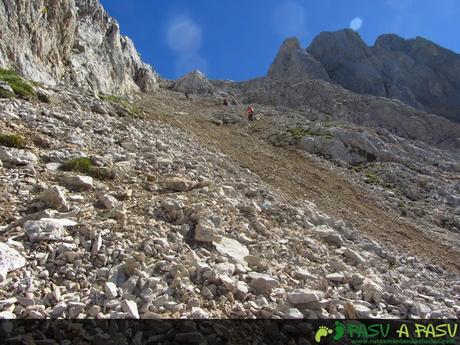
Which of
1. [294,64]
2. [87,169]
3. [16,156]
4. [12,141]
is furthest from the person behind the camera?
[294,64]

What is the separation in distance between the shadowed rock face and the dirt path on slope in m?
89.9

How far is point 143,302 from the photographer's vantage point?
695 centimetres

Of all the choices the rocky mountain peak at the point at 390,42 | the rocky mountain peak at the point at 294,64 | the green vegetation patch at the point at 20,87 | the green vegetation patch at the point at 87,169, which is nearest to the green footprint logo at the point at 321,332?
the green vegetation patch at the point at 87,169

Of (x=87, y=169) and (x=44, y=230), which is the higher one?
(x=87, y=169)

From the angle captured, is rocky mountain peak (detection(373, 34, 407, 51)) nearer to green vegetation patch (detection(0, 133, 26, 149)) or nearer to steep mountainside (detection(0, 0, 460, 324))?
steep mountainside (detection(0, 0, 460, 324))

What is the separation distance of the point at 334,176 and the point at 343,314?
2154cm

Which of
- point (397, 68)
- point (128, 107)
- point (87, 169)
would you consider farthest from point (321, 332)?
point (397, 68)

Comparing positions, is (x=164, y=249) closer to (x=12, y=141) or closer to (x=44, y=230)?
(x=44, y=230)

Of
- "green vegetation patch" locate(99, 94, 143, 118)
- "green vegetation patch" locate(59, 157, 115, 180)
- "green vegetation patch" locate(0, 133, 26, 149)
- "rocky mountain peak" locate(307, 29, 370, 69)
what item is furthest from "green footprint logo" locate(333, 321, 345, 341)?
"rocky mountain peak" locate(307, 29, 370, 69)

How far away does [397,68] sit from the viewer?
4894 inches

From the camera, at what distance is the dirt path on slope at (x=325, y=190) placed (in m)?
17.5

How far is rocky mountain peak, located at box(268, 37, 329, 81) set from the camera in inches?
4419

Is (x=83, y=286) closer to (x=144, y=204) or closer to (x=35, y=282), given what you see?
(x=35, y=282)

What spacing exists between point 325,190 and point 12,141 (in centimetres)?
1729
